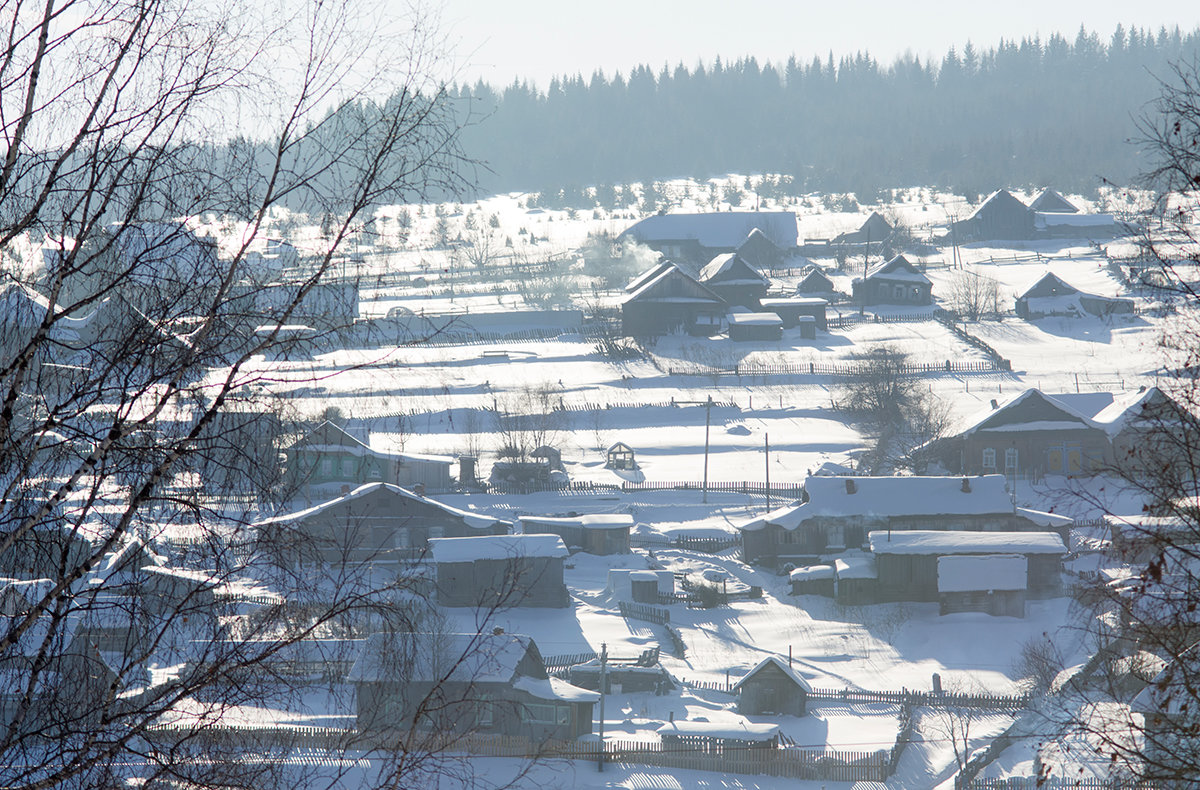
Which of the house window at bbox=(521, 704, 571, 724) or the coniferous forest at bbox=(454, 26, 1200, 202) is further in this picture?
the coniferous forest at bbox=(454, 26, 1200, 202)

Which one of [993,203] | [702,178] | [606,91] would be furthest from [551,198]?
[606,91]

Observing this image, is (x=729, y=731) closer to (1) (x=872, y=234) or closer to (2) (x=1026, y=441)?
(2) (x=1026, y=441)

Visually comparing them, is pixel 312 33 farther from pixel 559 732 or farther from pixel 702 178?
pixel 702 178

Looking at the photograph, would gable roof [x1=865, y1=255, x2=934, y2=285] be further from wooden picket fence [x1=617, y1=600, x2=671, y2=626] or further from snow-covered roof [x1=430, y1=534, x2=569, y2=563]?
wooden picket fence [x1=617, y1=600, x2=671, y2=626]

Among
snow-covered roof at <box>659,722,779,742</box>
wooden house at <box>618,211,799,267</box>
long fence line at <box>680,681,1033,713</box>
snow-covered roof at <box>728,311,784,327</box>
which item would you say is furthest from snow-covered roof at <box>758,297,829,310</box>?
snow-covered roof at <box>659,722,779,742</box>

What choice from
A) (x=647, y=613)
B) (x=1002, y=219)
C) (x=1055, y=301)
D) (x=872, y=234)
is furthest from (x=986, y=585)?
(x=1002, y=219)

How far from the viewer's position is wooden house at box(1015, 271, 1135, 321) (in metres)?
59.5

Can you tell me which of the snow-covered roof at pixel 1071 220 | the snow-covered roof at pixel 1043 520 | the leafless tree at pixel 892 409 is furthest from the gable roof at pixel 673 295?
the snow-covered roof at pixel 1071 220

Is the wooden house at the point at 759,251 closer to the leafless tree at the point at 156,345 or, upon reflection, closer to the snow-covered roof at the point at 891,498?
the snow-covered roof at the point at 891,498

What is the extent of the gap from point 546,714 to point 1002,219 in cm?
7172

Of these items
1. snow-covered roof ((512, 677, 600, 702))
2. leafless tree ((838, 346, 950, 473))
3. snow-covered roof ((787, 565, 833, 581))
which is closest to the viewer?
snow-covered roof ((512, 677, 600, 702))

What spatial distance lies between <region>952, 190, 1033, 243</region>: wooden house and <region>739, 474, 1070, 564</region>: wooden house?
2039 inches

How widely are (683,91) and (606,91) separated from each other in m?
12.3

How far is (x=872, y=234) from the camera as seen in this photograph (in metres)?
85.6
